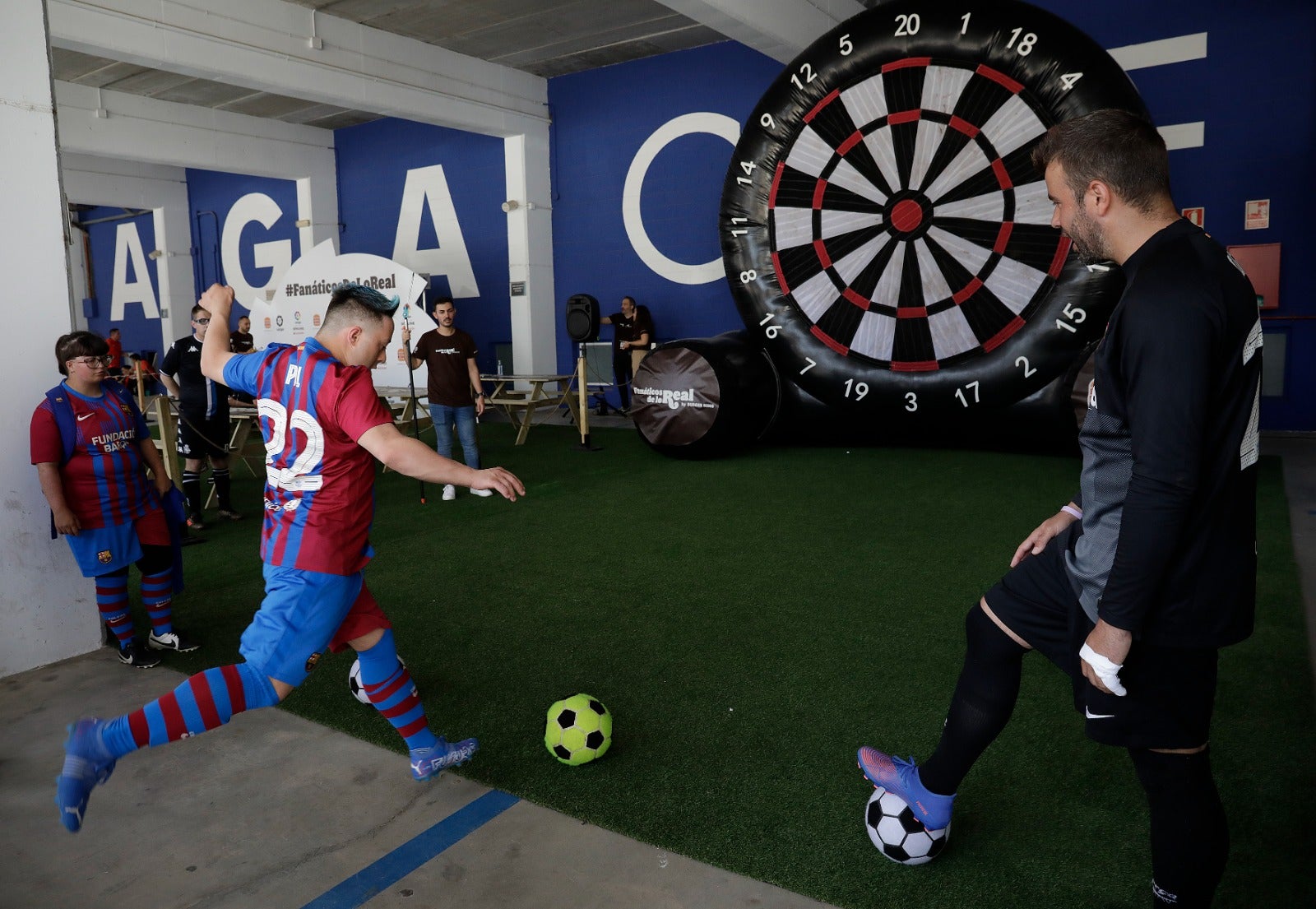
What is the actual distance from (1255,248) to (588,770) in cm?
770

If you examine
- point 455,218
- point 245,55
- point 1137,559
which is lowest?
point 1137,559

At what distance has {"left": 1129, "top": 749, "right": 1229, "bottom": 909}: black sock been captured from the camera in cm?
139

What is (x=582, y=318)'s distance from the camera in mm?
Result: 9328

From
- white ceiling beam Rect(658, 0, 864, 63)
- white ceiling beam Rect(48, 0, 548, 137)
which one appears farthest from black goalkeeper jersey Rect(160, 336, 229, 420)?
white ceiling beam Rect(658, 0, 864, 63)

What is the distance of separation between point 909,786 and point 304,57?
29.4 feet

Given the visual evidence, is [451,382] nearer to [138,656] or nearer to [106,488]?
[106,488]

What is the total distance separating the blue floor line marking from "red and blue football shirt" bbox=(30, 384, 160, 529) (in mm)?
1857

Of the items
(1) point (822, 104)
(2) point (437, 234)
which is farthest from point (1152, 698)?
(2) point (437, 234)

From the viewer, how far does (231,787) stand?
228cm

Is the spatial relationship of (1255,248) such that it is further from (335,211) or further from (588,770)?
(335,211)

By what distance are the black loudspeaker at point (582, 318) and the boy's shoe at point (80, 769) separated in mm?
7716

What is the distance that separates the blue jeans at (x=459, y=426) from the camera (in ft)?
19.8

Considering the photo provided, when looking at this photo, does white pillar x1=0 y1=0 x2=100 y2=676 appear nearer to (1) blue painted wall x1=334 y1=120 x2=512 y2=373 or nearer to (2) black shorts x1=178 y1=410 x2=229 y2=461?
(2) black shorts x1=178 y1=410 x2=229 y2=461

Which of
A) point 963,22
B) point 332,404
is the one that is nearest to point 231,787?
point 332,404
